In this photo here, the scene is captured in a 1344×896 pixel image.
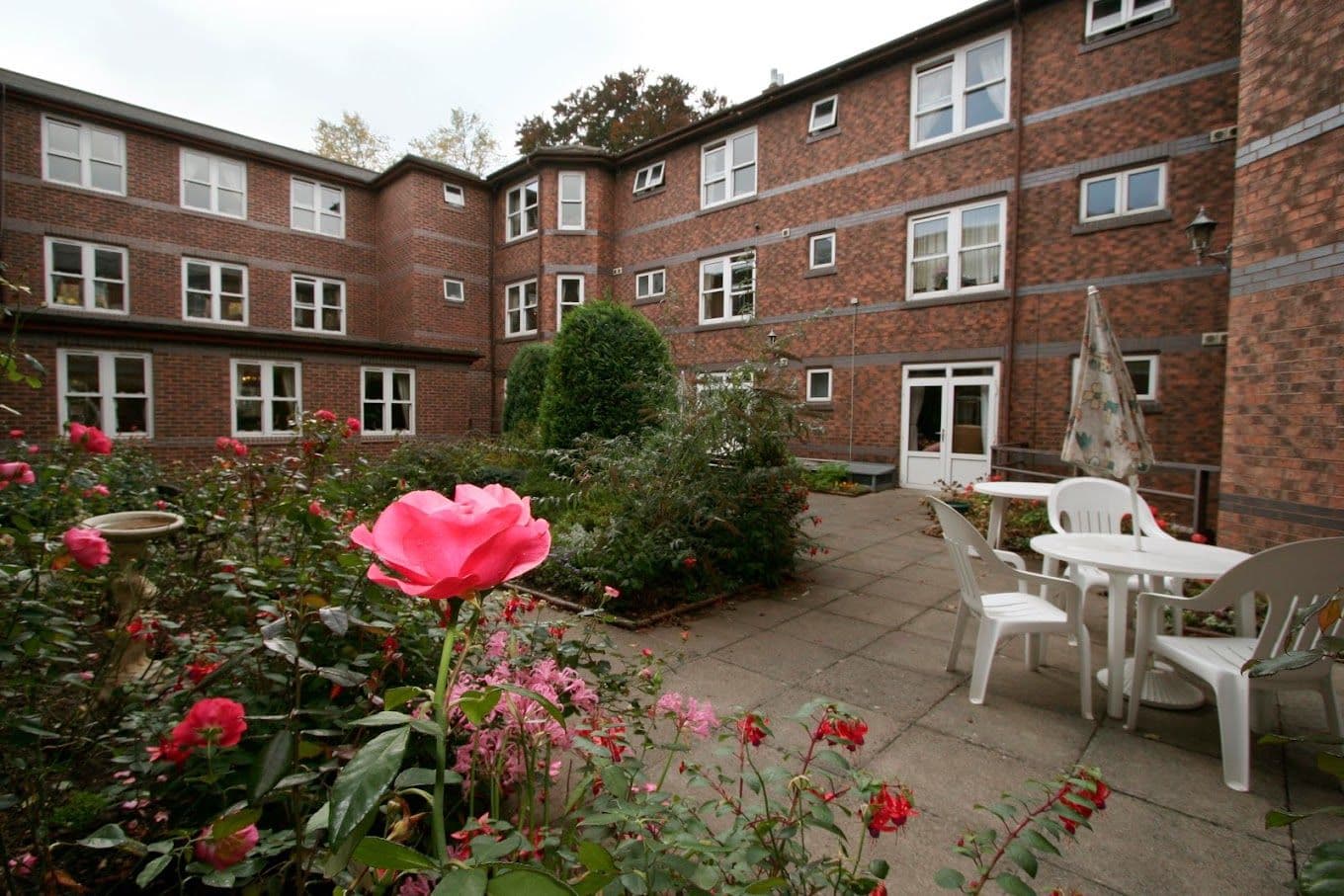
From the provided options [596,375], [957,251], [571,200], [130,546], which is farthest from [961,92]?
[130,546]

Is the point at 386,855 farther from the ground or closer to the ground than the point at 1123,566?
farther from the ground

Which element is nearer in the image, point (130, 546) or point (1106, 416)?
point (130, 546)

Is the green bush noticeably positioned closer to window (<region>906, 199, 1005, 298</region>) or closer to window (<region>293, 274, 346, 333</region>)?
window (<region>906, 199, 1005, 298</region>)

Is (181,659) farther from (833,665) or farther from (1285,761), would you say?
(1285,761)

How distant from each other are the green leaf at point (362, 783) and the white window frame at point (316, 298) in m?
19.3

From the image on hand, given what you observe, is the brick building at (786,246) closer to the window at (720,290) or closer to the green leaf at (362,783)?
the window at (720,290)

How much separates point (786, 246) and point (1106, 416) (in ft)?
36.0

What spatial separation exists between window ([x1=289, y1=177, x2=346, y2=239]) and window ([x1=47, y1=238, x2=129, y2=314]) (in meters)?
4.04

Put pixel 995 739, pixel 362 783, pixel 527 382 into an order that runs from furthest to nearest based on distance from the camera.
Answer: pixel 527 382, pixel 995 739, pixel 362 783

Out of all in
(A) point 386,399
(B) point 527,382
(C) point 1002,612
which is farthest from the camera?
(B) point 527,382

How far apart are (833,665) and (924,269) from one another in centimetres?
997

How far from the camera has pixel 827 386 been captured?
43.0 feet

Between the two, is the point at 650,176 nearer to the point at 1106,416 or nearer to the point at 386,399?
the point at 386,399

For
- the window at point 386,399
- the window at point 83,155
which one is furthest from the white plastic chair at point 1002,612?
the window at point 83,155
